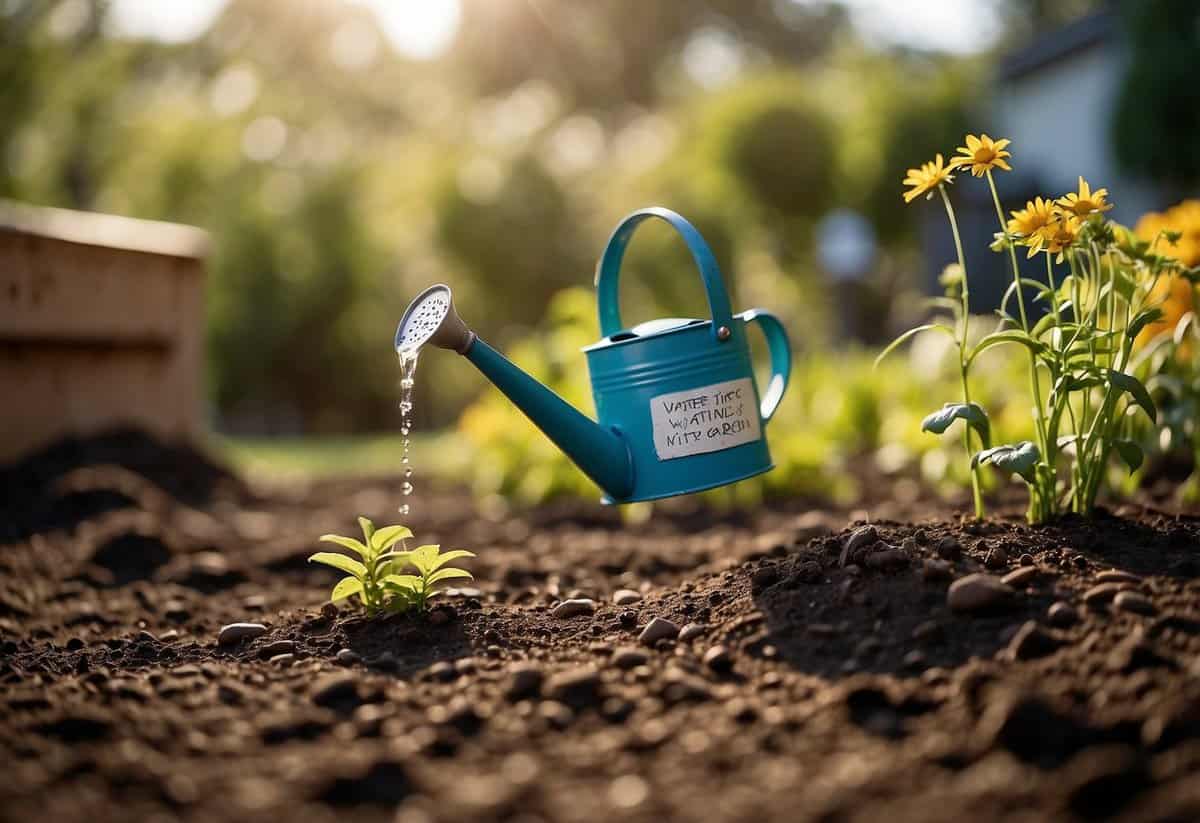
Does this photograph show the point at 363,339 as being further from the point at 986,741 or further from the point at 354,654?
the point at 986,741

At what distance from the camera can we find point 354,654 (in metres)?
1.71

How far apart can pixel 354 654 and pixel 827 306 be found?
16444 mm

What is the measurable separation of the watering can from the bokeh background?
4.26 feet

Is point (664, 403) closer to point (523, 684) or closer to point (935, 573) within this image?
point (935, 573)

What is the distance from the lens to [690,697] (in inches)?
56.4

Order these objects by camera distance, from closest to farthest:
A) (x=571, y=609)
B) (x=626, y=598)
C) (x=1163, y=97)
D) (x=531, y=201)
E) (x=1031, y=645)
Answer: (x=1031, y=645), (x=571, y=609), (x=626, y=598), (x=1163, y=97), (x=531, y=201)

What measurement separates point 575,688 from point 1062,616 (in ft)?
2.14

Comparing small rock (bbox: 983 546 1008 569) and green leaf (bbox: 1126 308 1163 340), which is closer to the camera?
small rock (bbox: 983 546 1008 569)

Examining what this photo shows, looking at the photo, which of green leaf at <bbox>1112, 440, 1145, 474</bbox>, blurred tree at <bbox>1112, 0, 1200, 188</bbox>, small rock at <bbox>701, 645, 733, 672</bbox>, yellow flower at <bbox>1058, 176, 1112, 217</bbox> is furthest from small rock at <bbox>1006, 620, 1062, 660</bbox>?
blurred tree at <bbox>1112, 0, 1200, 188</bbox>

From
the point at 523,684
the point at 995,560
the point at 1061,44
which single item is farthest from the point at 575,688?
the point at 1061,44

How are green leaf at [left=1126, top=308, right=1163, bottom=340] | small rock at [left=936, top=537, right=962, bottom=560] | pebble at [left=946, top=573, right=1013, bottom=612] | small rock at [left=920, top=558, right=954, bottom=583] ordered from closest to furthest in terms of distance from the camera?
pebble at [left=946, top=573, right=1013, bottom=612], small rock at [left=920, top=558, right=954, bottom=583], small rock at [left=936, top=537, right=962, bottom=560], green leaf at [left=1126, top=308, right=1163, bottom=340]

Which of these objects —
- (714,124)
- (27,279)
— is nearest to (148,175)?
(714,124)

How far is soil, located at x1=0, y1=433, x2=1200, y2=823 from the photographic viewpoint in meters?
1.14

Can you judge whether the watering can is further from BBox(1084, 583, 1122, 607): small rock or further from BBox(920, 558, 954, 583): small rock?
BBox(1084, 583, 1122, 607): small rock
